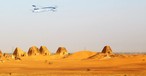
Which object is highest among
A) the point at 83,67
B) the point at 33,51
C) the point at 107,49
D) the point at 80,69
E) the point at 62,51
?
the point at 33,51

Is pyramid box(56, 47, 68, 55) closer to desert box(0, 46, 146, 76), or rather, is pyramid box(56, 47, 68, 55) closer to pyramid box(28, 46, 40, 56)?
pyramid box(28, 46, 40, 56)

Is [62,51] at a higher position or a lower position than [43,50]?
lower

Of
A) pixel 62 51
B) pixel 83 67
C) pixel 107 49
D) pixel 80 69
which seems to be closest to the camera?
pixel 80 69

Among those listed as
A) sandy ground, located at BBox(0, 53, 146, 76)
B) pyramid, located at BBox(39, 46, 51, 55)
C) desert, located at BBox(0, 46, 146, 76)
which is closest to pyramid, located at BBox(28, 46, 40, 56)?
pyramid, located at BBox(39, 46, 51, 55)

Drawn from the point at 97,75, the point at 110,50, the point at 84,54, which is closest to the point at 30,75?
the point at 97,75

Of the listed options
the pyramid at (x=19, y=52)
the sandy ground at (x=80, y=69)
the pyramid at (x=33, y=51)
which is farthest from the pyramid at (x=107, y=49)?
the pyramid at (x=19, y=52)

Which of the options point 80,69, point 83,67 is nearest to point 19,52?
point 83,67

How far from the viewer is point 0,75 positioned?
46.9 m

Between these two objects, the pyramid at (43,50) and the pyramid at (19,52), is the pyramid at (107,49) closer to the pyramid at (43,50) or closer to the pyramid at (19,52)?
the pyramid at (43,50)

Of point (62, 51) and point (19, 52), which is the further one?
point (62, 51)

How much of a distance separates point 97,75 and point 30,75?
7.92 meters

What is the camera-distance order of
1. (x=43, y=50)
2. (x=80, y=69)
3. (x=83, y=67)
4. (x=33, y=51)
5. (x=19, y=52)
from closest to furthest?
(x=80, y=69) → (x=83, y=67) → (x=19, y=52) → (x=33, y=51) → (x=43, y=50)

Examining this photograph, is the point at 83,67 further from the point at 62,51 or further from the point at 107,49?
the point at 62,51

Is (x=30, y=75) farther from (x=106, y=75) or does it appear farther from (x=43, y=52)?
(x=43, y=52)
